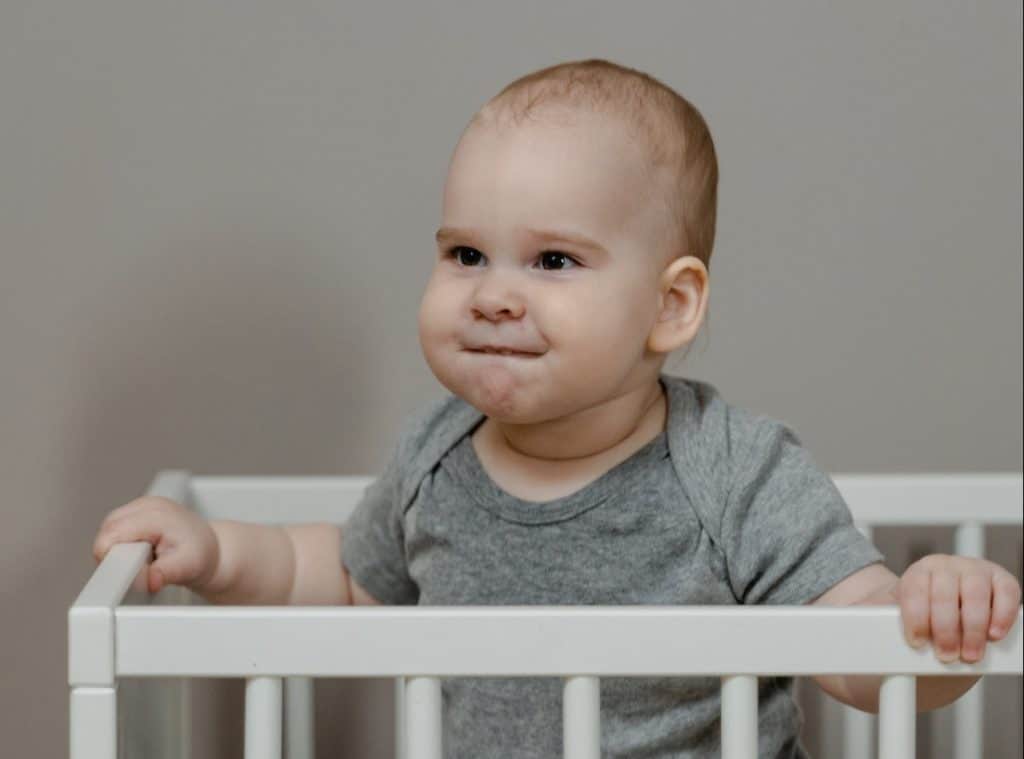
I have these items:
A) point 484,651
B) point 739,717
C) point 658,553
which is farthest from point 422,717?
point 658,553

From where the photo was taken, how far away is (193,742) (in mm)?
1548

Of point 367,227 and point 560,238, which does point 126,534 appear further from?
point 367,227

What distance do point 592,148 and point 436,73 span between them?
0.47 meters

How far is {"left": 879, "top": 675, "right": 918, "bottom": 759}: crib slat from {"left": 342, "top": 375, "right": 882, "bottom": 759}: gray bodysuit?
0.15 meters

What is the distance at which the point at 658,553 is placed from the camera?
43.1 inches

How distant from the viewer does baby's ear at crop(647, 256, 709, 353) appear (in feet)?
3.52

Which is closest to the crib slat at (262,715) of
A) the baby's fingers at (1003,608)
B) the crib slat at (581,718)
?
the crib slat at (581,718)

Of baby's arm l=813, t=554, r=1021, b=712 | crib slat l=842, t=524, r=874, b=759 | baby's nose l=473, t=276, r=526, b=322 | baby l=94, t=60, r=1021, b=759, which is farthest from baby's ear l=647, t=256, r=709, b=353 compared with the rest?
crib slat l=842, t=524, r=874, b=759

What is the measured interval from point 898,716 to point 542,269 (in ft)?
1.07

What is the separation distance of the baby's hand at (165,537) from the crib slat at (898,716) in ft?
1.47

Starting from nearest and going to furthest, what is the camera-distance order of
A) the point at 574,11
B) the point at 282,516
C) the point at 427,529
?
the point at 427,529
the point at 282,516
the point at 574,11

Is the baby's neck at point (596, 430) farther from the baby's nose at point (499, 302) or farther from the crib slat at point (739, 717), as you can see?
the crib slat at point (739, 717)

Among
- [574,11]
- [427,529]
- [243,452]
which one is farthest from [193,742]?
[574,11]

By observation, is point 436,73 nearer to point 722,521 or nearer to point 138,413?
point 138,413
